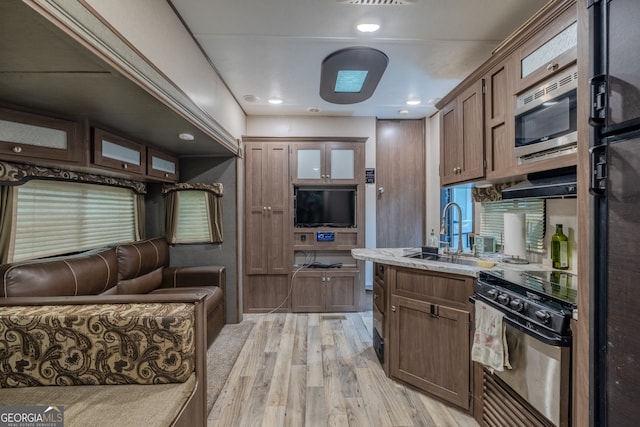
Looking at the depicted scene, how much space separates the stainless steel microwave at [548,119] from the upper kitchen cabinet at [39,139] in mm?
3028

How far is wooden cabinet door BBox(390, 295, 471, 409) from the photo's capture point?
1832 millimetres

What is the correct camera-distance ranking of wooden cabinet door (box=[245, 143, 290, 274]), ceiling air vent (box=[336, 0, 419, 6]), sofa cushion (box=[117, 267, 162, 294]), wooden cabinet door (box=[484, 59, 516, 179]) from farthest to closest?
wooden cabinet door (box=[245, 143, 290, 274]), sofa cushion (box=[117, 267, 162, 294]), wooden cabinet door (box=[484, 59, 516, 179]), ceiling air vent (box=[336, 0, 419, 6])

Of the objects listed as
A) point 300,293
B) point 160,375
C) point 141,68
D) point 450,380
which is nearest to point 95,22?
point 141,68

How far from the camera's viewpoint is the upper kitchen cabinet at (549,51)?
1.44m

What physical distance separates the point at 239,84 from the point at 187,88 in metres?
1.01

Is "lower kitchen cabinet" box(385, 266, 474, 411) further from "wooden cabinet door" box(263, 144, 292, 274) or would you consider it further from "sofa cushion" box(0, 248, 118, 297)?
"sofa cushion" box(0, 248, 118, 297)

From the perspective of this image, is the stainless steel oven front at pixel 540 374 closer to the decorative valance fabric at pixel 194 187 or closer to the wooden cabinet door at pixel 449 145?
the wooden cabinet door at pixel 449 145

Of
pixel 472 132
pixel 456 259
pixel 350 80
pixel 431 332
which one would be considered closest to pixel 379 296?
pixel 431 332

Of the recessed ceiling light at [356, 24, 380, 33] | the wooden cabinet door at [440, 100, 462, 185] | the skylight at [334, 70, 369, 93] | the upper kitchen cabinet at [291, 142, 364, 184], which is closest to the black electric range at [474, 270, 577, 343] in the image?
the wooden cabinet door at [440, 100, 462, 185]

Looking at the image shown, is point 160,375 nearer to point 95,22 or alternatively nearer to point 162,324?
point 162,324

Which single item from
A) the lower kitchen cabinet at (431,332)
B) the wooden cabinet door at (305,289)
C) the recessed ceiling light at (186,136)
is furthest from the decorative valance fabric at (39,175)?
the lower kitchen cabinet at (431,332)

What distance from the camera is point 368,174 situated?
157 inches

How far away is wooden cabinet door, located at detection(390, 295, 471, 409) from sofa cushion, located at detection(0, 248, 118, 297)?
2.34m

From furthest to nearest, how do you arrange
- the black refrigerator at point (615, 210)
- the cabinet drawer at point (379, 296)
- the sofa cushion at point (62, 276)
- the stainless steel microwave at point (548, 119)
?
the cabinet drawer at point (379, 296) < the sofa cushion at point (62, 276) < the stainless steel microwave at point (548, 119) < the black refrigerator at point (615, 210)
